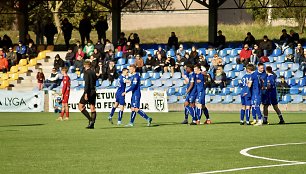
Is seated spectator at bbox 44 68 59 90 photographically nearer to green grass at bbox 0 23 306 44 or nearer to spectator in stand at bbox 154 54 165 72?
spectator in stand at bbox 154 54 165 72

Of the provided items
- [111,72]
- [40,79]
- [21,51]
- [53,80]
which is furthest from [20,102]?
[21,51]

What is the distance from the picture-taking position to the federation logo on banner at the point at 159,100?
3772 cm

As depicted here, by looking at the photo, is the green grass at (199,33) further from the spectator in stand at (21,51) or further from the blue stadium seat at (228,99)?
the blue stadium seat at (228,99)

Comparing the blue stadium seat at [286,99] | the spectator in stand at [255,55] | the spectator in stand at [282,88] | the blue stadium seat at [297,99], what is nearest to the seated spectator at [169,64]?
the spectator in stand at [255,55]

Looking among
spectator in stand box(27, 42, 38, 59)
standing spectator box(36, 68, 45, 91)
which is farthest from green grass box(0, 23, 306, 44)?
standing spectator box(36, 68, 45, 91)

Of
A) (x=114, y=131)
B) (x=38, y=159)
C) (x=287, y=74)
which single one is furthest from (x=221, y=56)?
(x=38, y=159)

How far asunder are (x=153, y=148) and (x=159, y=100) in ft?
63.7

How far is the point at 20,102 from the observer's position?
38.3m

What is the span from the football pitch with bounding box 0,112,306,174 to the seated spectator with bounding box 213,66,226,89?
1278 cm

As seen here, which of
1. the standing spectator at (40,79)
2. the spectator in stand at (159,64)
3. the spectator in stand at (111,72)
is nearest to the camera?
the spectator in stand at (111,72)

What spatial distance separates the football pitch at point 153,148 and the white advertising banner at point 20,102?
10.6 m

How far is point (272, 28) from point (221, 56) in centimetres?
3008

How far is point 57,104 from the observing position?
38.5m

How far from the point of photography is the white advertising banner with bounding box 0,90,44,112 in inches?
1507
